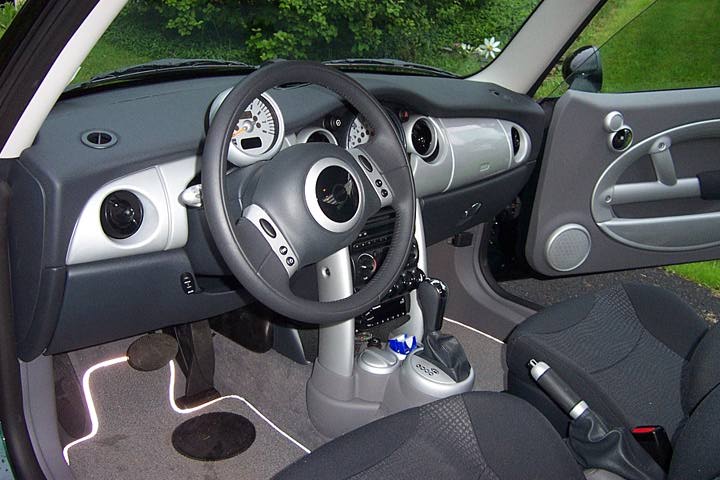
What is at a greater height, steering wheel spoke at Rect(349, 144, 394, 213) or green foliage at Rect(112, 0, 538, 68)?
green foliage at Rect(112, 0, 538, 68)

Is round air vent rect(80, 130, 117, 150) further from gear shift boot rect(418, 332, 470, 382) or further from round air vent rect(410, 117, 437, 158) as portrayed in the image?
gear shift boot rect(418, 332, 470, 382)

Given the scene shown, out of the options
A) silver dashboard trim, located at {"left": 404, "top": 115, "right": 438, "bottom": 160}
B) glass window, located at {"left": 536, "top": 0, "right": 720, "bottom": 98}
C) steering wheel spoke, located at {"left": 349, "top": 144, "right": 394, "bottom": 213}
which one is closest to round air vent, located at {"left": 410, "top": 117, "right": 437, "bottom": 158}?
silver dashboard trim, located at {"left": 404, "top": 115, "right": 438, "bottom": 160}

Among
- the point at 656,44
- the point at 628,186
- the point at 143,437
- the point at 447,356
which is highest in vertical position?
the point at 656,44

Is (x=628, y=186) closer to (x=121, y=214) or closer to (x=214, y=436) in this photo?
(x=214, y=436)

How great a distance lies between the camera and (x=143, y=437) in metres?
2.29

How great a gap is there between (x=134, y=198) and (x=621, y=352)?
1224mm

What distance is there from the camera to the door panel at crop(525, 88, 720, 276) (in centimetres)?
247

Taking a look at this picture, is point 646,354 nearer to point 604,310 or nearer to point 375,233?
point 604,310

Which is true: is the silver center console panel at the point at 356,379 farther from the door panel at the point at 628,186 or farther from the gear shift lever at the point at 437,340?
the door panel at the point at 628,186

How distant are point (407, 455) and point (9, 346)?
0.95 metres

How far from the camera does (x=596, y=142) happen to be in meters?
2.47

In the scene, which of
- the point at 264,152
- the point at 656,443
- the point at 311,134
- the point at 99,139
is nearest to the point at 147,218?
the point at 99,139

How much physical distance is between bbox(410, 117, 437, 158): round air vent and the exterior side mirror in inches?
23.9

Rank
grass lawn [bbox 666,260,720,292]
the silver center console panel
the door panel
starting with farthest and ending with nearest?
1. grass lawn [bbox 666,260,720,292]
2. the door panel
3. the silver center console panel
